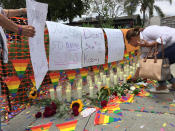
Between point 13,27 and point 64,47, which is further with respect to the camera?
point 64,47

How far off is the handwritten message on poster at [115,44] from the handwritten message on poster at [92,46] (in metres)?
0.28

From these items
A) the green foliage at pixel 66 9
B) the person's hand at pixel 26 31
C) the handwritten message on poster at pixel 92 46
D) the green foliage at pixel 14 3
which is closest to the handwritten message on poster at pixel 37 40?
the person's hand at pixel 26 31

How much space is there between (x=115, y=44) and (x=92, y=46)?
2.69 feet

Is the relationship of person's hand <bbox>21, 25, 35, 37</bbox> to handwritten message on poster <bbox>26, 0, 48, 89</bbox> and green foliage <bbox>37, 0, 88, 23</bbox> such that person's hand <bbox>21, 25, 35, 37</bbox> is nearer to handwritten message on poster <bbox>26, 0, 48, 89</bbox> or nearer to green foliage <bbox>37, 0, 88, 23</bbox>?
handwritten message on poster <bbox>26, 0, 48, 89</bbox>

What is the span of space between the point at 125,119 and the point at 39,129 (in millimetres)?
1307

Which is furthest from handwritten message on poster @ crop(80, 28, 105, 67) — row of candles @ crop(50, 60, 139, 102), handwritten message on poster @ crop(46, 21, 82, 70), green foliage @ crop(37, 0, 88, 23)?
green foliage @ crop(37, 0, 88, 23)

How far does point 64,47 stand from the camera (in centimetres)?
285

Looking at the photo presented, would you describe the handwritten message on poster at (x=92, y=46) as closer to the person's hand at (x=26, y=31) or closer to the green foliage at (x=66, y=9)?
the person's hand at (x=26, y=31)

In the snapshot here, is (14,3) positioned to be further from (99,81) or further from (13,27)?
(13,27)

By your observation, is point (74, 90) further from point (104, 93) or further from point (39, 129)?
point (39, 129)

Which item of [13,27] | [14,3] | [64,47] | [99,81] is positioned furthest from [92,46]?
[14,3]

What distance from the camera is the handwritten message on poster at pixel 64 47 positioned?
2707 millimetres

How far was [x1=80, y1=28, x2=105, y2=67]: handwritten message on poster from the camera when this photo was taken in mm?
3254

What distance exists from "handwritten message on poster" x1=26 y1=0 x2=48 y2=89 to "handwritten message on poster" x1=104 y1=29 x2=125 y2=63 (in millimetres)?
1850
